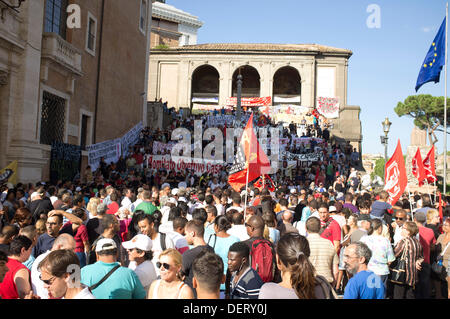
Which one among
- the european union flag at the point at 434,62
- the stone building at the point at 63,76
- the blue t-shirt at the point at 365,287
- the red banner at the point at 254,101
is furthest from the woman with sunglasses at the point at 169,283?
the red banner at the point at 254,101

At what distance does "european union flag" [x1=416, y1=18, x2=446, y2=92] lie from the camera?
16609 millimetres

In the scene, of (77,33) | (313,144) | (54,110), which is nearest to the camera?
(54,110)

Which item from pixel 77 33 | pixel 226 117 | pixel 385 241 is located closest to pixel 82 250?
pixel 385 241

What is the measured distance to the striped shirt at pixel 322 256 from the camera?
18.0ft

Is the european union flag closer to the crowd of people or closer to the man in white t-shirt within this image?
the crowd of people

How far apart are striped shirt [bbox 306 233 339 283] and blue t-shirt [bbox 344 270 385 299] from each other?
1647 millimetres

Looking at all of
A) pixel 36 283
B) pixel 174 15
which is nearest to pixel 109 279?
pixel 36 283

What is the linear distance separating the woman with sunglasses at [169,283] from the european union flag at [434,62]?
52.7 feet

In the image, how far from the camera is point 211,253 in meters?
3.40

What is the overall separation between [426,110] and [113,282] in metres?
62.8

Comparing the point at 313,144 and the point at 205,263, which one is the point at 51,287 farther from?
the point at 313,144

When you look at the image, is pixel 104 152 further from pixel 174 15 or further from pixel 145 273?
pixel 174 15

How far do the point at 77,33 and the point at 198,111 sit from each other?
2661cm
